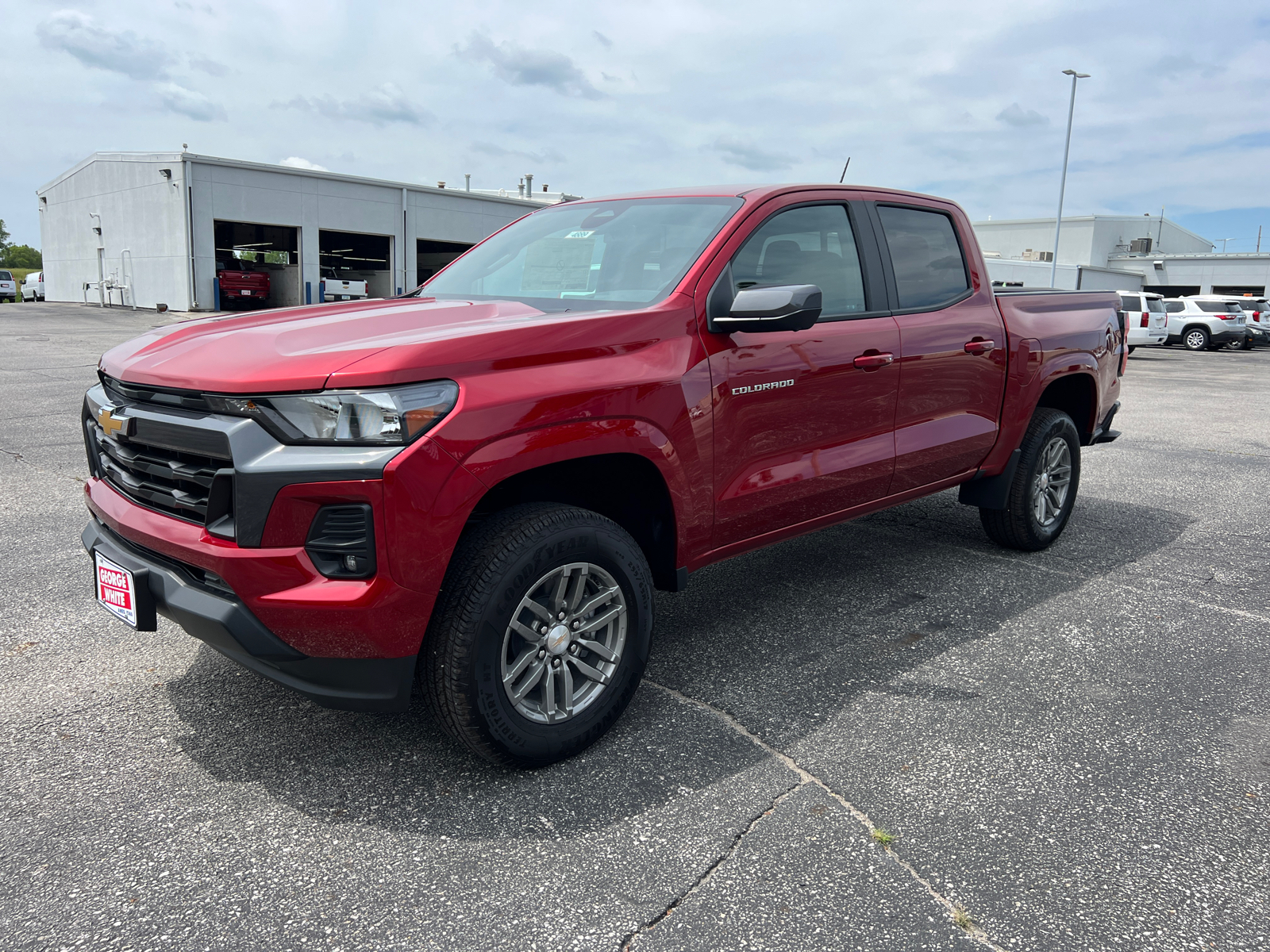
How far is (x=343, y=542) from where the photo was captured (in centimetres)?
240

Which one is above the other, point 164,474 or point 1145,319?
point 1145,319

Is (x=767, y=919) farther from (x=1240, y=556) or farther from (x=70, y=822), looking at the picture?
(x=1240, y=556)

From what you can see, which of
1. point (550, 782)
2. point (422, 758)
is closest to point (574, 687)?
point (550, 782)

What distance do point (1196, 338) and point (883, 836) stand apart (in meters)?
32.7

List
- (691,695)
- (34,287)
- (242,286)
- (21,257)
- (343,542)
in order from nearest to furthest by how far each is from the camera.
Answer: (343,542) → (691,695) → (242,286) → (34,287) → (21,257)

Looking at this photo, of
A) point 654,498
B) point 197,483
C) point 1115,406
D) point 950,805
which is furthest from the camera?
point 1115,406

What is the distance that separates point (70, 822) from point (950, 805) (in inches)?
99.1

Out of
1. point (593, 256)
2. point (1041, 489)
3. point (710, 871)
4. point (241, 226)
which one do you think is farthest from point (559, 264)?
point (241, 226)

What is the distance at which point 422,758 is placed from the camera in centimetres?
295

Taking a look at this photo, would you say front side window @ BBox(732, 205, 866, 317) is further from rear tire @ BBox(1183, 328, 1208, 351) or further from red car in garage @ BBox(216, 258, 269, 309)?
red car in garage @ BBox(216, 258, 269, 309)

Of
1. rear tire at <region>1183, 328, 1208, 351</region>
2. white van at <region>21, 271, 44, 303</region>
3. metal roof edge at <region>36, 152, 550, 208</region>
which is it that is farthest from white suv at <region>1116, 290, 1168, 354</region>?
white van at <region>21, 271, 44, 303</region>

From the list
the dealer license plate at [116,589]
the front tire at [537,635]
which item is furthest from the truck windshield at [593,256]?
the dealer license plate at [116,589]

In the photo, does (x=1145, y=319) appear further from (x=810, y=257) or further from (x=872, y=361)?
(x=810, y=257)

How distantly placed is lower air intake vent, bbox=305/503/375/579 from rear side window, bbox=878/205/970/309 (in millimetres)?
2761
